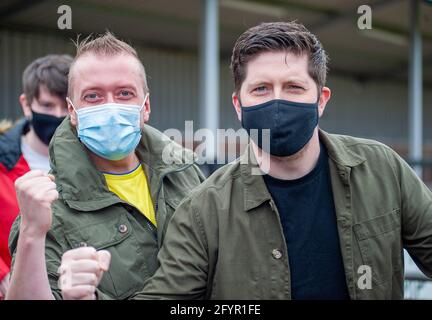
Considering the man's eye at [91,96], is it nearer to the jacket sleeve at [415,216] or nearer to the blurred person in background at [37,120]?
the blurred person in background at [37,120]

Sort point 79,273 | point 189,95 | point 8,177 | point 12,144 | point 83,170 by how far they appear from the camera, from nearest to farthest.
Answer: point 79,273 → point 83,170 → point 8,177 → point 12,144 → point 189,95

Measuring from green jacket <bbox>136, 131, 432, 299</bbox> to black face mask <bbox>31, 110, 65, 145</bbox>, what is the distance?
4.58 ft

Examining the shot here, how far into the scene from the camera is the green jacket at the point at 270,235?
6.03 feet

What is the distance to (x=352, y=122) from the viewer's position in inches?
771

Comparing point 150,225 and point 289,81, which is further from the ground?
point 289,81

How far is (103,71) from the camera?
2096mm

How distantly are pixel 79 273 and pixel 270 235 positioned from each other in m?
0.67

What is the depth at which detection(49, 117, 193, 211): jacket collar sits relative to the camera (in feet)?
6.64

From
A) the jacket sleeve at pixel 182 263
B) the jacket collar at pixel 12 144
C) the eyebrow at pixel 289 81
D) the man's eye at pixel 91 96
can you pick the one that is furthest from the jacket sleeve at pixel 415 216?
the jacket collar at pixel 12 144

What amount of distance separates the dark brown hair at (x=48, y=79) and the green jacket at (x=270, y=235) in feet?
4.80

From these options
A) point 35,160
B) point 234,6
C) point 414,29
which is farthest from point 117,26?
point 35,160

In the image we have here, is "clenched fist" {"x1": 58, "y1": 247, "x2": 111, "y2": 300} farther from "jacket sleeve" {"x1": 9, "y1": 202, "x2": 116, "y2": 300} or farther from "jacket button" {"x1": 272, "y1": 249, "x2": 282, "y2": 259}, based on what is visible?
"jacket button" {"x1": 272, "y1": 249, "x2": 282, "y2": 259}

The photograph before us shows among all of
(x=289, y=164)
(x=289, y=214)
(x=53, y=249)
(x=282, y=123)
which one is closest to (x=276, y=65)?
(x=282, y=123)

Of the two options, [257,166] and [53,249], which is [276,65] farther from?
[53,249]
